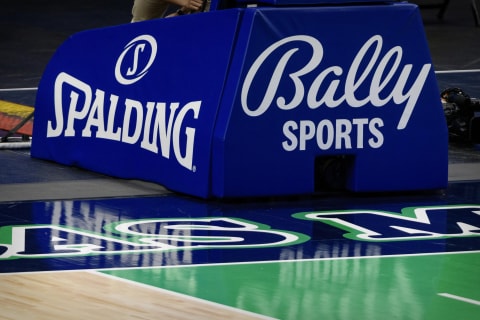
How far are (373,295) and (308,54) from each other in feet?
8.53

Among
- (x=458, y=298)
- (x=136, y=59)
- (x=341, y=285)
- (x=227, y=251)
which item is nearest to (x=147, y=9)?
(x=136, y=59)

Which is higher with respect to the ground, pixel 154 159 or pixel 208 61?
pixel 208 61

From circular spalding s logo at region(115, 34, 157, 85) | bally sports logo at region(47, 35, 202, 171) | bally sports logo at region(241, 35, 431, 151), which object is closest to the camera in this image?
bally sports logo at region(241, 35, 431, 151)

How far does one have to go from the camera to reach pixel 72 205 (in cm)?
829

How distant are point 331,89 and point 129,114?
145cm

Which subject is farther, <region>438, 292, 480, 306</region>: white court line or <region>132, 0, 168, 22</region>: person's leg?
<region>132, 0, 168, 22</region>: person's leg

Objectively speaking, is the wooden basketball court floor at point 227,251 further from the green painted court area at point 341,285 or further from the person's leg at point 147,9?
the person's leg at point 147,9

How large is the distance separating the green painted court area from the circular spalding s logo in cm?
269

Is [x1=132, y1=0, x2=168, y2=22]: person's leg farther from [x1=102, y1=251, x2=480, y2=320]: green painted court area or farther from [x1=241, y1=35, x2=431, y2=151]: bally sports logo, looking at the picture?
[x1=102, y1=251, x2=480, y2=320]: green painted court area

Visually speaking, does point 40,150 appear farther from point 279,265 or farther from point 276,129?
point 279,265

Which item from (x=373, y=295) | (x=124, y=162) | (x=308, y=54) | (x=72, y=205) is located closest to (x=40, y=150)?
(x=124, y=162)

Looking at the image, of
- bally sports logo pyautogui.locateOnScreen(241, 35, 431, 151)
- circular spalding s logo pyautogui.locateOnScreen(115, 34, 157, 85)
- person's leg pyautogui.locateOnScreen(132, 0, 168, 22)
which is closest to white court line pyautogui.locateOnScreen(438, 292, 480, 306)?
bally sports logo pyautogui.locateOnScreen(241, 35, 431, 151)

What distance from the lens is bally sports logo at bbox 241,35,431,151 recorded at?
833cm

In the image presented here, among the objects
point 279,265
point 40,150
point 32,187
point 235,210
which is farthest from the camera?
point 40,150
